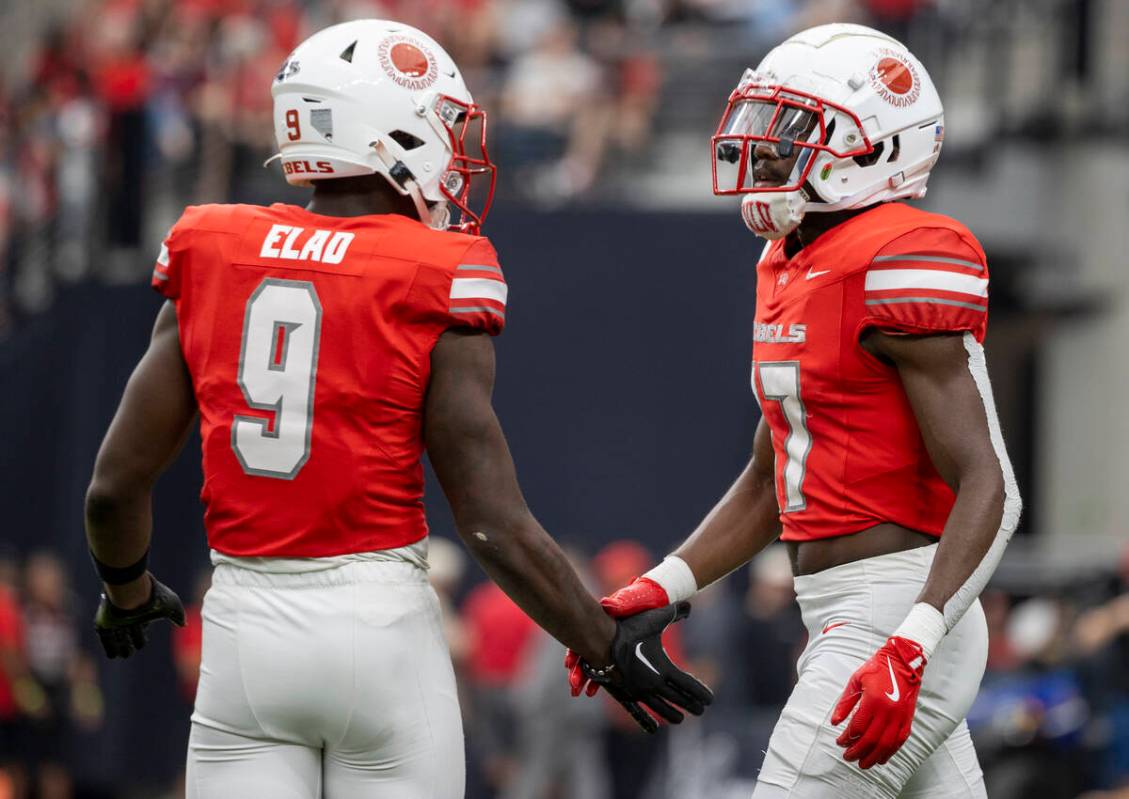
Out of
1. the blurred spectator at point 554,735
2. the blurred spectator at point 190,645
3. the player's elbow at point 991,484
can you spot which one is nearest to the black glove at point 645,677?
the player's elbow at point 991,484

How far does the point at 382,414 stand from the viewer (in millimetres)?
4227

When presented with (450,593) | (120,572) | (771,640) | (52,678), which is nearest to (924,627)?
(120,572)

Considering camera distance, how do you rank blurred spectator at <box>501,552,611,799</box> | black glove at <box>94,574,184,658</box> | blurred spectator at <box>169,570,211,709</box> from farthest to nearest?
1. blurred spectator at <box>169,570,211,709</box>
2. blurred spectator at <box>501,552,611,799</box>
3. black glove at <box>94,574,184,658</box>

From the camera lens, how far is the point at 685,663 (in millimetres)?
10688

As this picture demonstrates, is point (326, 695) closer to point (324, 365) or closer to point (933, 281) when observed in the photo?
point (324, 365)

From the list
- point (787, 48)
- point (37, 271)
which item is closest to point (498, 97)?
point (37, 271)

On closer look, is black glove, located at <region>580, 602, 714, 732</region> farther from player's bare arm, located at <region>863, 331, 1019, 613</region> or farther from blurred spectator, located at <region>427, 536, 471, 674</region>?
blurred spectator, located at <region>427, 536, 471, 674</region>

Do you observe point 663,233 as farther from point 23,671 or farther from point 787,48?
point 787,48

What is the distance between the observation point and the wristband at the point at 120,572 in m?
4.63

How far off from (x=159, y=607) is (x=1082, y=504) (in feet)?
32.0

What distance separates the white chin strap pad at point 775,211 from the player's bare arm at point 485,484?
0.70m

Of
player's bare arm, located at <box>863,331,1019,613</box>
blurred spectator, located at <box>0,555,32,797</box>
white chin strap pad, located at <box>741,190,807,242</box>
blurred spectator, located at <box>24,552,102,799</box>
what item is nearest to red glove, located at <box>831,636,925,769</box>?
player's bare arm, located at <box>863,331,1019,613</box>

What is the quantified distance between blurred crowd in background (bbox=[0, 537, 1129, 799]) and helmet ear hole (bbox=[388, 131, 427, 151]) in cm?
478

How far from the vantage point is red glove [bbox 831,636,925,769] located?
4043 mm
